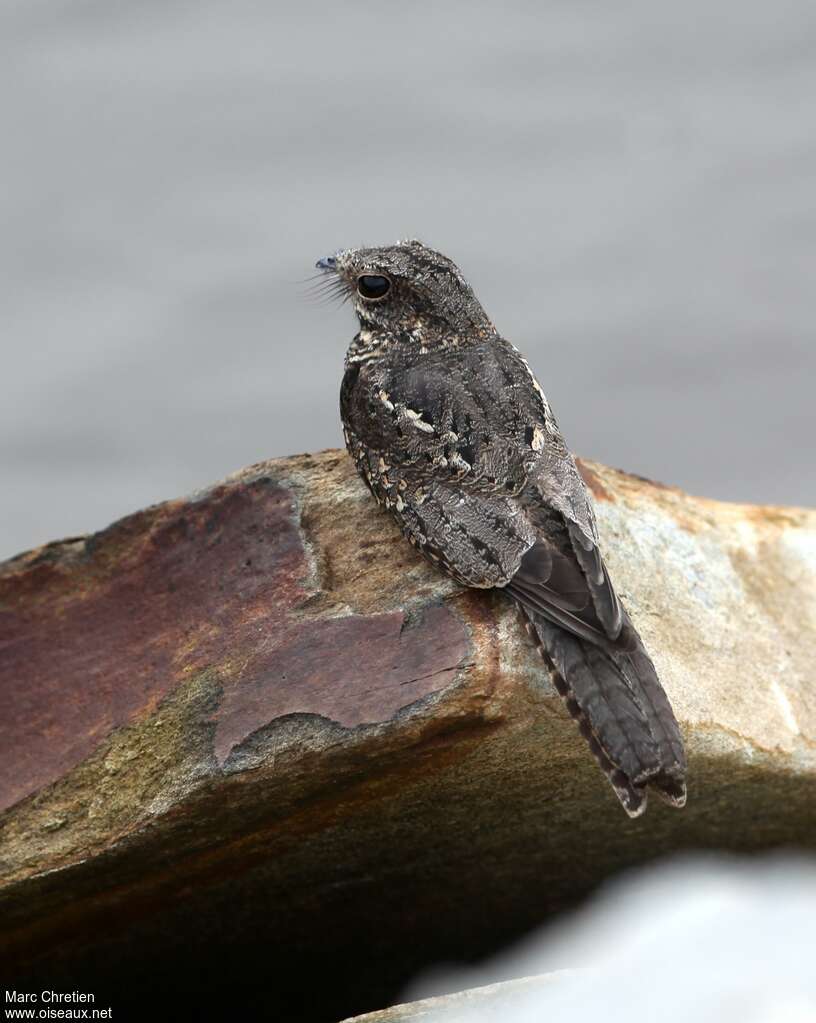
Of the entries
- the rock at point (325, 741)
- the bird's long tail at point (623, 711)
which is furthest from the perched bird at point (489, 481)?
the rock at point (325, 741)

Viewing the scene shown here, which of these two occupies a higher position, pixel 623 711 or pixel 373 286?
pixel 373 286

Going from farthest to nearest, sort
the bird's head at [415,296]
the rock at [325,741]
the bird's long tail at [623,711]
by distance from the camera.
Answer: the bird's head at [415,296], the rock at [325,741], the bird's long tail at [623,711]

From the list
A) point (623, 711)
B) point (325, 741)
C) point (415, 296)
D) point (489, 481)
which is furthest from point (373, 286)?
point (623, 711)

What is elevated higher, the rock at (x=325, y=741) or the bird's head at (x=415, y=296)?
the bird's head at (x=415, y=296)

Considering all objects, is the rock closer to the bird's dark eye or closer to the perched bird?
the perched bird

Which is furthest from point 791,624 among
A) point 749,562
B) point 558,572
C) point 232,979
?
point 232,979

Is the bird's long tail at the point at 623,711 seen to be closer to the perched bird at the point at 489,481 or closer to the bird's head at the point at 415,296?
the perched bird at the point at 489,481

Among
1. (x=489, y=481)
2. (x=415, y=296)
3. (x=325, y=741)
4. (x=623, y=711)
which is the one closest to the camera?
(x=623, y=711)

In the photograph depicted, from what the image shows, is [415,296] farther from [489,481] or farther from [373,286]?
[489,481]
